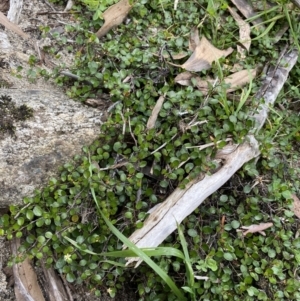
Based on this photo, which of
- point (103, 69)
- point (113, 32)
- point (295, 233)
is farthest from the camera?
point (113, 32)

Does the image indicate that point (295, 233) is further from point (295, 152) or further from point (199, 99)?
point (199, 99)

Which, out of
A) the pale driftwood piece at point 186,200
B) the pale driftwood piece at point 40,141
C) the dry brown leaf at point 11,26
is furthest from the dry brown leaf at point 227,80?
the dry brown leaf at point 11,26

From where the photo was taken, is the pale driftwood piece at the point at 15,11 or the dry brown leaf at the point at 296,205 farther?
the pale driftwood piece at the point at 15,11

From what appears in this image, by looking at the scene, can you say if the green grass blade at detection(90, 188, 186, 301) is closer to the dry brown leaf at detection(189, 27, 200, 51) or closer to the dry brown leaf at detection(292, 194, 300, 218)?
the dry brown leaf at detection(292, 194, 300, 218)

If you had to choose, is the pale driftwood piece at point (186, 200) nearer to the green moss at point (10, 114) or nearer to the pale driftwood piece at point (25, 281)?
the pale driftwood piece at point (25, 281)

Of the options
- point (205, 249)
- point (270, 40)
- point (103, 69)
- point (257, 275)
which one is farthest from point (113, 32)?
point (257, 275)

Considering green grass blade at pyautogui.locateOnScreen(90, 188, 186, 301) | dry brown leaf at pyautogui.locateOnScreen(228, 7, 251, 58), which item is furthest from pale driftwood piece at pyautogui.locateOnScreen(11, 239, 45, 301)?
dry brown leaf at pyautogui.locateOnScreen(228, 7, 251, 58)

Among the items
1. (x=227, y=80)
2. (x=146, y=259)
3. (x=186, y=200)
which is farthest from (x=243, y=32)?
(x=146, y=259)

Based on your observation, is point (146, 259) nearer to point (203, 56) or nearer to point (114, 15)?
point (203, 56)
